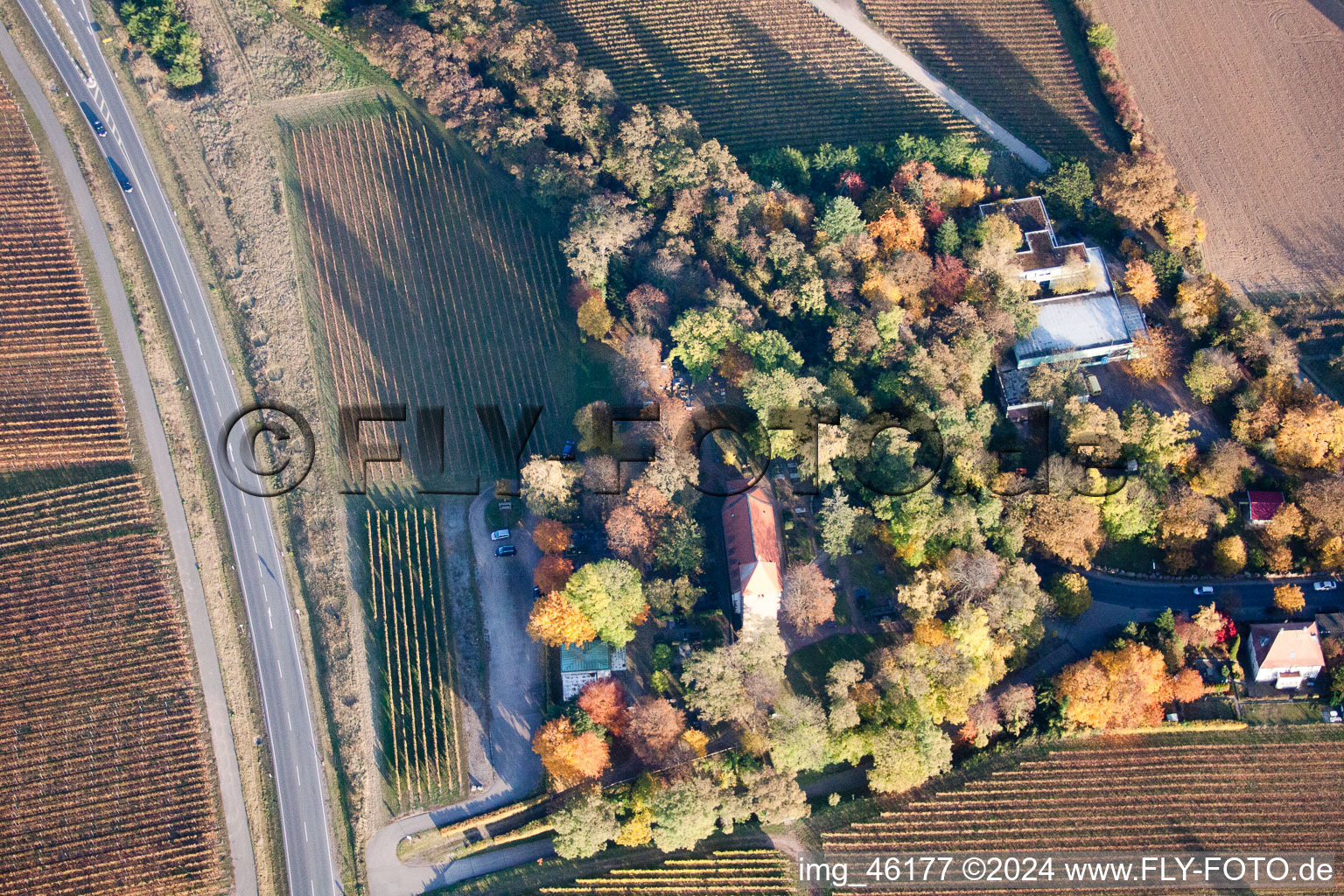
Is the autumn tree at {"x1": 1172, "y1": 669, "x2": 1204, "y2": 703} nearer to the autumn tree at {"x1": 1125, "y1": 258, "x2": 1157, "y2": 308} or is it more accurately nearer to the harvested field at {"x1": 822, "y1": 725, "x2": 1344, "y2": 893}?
the harvested field at {"x1": 822, "y1": 725, "x2": 1344, "y2": 893}

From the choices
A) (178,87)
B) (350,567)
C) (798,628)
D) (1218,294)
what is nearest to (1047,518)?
(798,628)

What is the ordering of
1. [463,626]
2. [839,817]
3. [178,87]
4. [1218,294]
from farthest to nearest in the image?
[178,87], [1218,294], [463,626], [839,817]

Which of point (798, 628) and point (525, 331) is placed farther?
point (525, 331)

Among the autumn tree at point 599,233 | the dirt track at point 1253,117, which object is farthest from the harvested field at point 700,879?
the dirt track at point 1253,117

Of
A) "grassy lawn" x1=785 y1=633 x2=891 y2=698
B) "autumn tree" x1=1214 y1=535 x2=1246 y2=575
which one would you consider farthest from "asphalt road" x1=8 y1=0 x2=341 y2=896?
"autumn tree" x1=1214 y1=535 x2=1246 y2=575

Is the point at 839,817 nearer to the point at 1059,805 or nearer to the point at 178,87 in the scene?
the point at 1059,805

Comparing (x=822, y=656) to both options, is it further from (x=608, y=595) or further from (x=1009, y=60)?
(x=1009, y=60)

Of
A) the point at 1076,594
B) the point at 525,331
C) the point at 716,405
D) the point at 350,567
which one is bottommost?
the point at 1076,594
